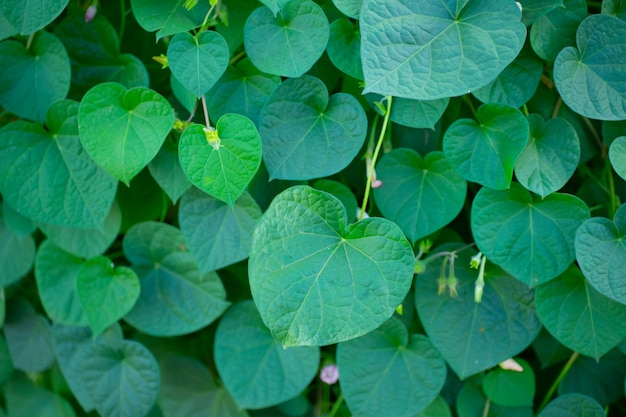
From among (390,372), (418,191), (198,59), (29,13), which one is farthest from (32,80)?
(390,372)

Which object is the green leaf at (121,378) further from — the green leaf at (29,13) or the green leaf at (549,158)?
the green leaf at (549,158)

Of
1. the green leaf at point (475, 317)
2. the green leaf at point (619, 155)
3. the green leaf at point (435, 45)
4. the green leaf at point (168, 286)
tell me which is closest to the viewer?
the green leaf at point (435, 45)

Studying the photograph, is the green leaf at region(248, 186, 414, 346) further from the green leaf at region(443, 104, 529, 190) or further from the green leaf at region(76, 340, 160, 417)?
the green leaf at region(76, 340, 160, 417)

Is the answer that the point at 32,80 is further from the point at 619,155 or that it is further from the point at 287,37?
the point at 619,155

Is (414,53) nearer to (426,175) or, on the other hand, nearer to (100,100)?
(426,175)

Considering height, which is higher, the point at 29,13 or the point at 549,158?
the point at 29,13

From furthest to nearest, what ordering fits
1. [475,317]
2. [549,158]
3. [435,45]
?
[475,317] → [549,158] → [435,45]

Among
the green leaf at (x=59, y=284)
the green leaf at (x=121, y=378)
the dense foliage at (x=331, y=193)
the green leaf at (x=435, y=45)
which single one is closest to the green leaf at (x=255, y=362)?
the dense foliage at (x=331, y=193)
